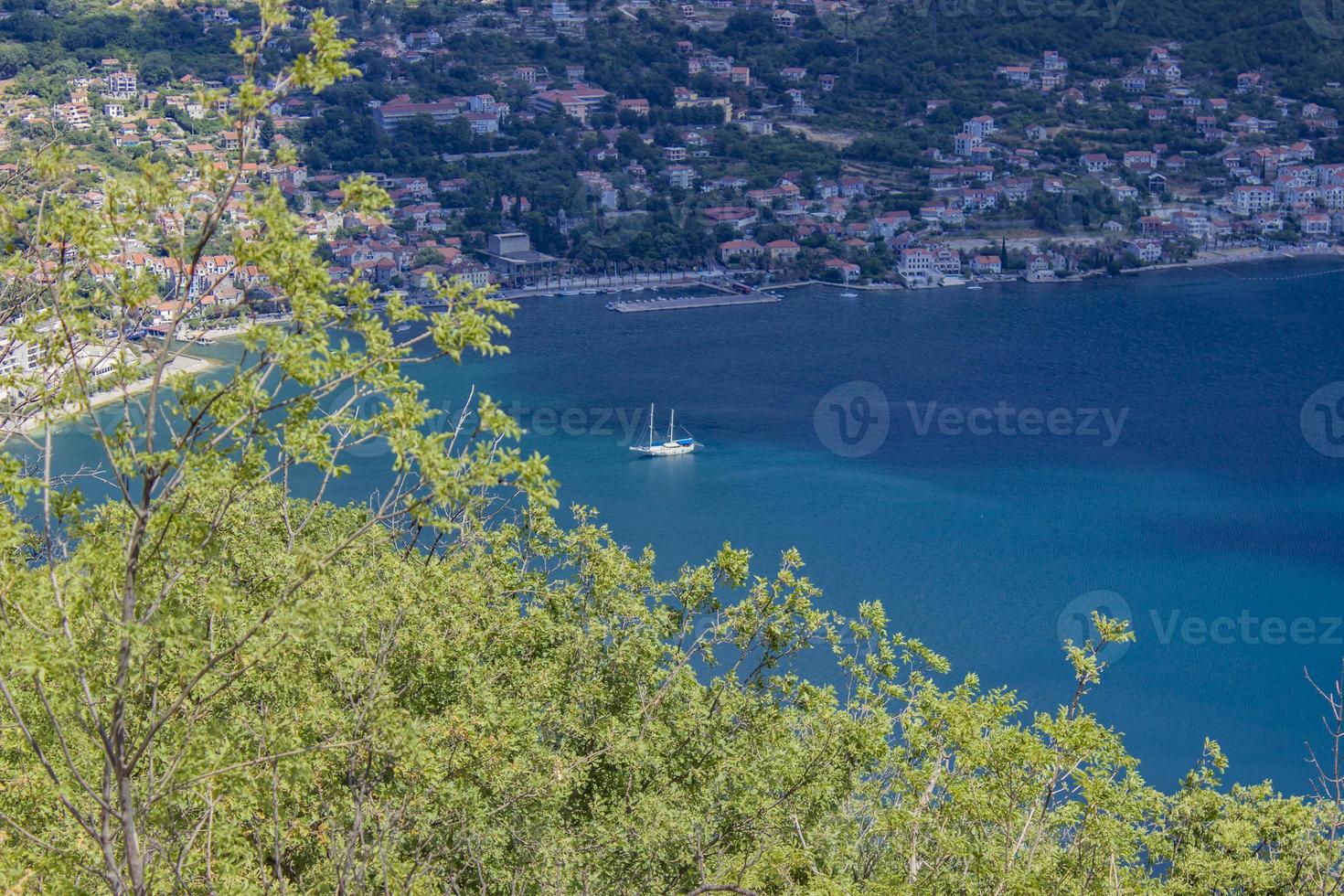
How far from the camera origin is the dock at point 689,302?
19.7m

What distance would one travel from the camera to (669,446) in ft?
43.8

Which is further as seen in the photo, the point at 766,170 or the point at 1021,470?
the point at 766,170

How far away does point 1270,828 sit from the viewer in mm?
3805

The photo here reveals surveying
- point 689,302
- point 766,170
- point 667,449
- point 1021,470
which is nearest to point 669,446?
point 667,449

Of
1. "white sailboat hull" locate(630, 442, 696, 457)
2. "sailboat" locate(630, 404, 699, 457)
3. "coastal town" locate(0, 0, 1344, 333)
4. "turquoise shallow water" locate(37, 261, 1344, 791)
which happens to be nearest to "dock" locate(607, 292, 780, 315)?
"turquoise shallow water" locate(37, 261, 1344, 791)

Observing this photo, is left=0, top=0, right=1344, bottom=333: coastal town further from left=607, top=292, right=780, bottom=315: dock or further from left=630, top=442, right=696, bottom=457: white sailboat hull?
left=630, top=442, right=696, bottom=457: white sailboat hull

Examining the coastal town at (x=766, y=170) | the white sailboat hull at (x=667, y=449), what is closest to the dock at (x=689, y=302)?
the coastal town at (x=766, y=170)

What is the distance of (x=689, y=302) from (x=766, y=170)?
6576 millimetres

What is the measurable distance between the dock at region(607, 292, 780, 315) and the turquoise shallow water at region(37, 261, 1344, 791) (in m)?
0.35

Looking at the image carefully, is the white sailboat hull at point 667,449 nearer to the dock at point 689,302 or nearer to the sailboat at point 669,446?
the sailboat at point 669,446

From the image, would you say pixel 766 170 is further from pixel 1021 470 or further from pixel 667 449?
pixel 1021 470

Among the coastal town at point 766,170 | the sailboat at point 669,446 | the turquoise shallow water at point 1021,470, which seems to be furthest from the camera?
the coastal town at point 766,170

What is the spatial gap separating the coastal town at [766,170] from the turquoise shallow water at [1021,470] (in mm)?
1877

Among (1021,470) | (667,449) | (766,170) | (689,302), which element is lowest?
(689,302)
